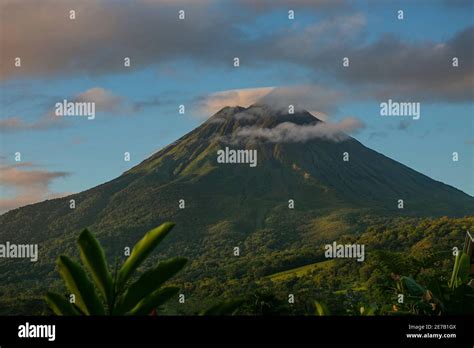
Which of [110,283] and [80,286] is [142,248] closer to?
[110,283]

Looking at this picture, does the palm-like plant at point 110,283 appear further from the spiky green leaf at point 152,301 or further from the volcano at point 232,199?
the volcano at point 232,199

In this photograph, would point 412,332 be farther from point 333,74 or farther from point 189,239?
point 333,74

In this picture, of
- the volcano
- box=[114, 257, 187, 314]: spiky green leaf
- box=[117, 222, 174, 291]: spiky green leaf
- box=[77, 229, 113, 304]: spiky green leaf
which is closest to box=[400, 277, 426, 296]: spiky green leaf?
box=[114, 257, 187, 314]: spiky green leaf

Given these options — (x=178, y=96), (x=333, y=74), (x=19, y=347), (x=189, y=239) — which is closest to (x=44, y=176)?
(x=189, y=239)

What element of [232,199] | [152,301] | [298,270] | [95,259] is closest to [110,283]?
[95,259]

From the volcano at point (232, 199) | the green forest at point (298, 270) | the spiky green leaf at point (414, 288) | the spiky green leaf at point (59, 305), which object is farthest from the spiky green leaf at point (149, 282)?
the volcano at point (232, 199)

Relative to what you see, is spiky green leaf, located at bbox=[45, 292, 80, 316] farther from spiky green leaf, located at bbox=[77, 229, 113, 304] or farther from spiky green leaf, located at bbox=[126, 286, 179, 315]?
spiky green leaf, located at bbox=[126, 286, 179, 315]
